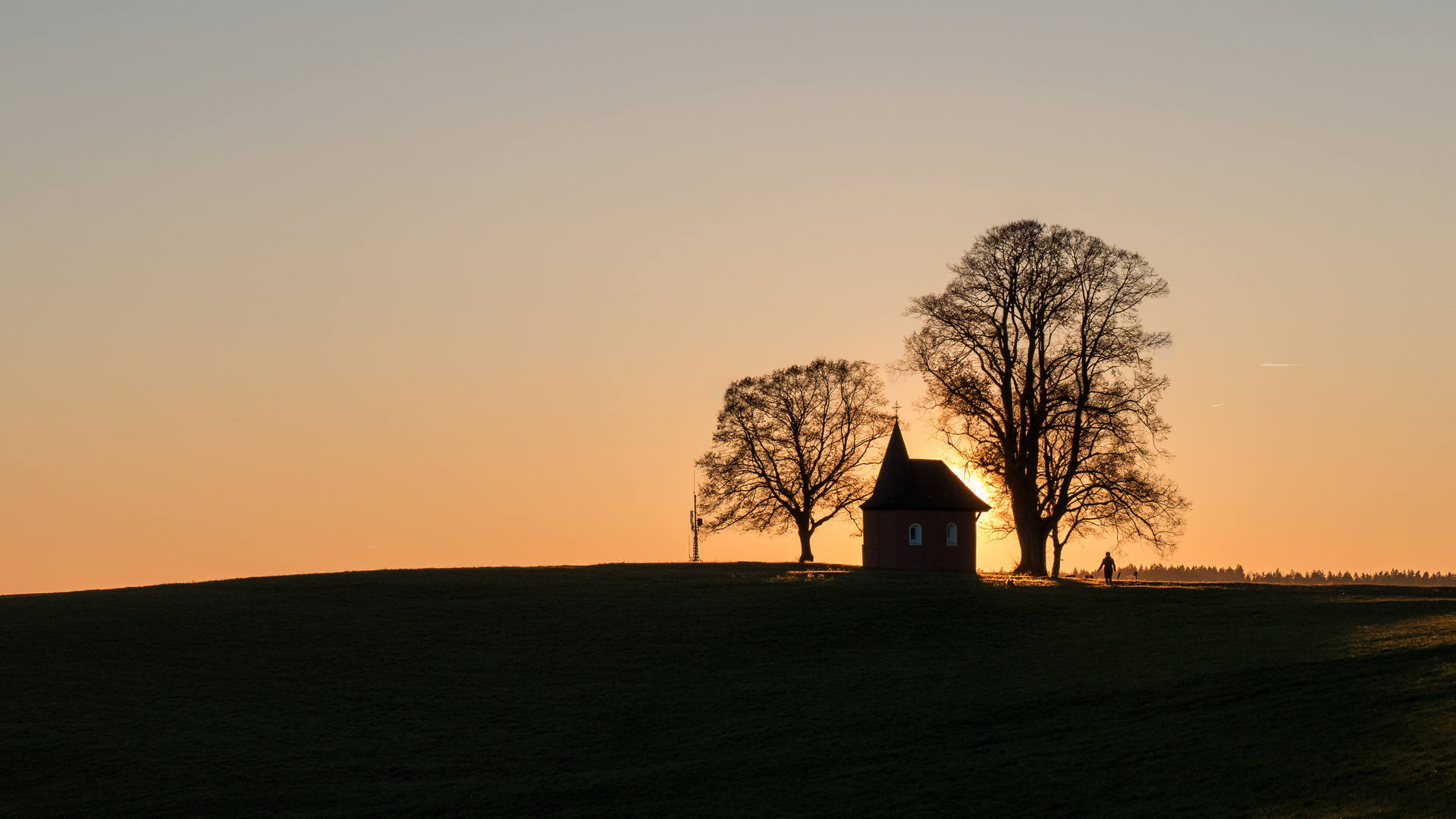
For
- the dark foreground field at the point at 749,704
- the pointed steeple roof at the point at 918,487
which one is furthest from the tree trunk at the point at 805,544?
the dark foreground field at the point at 749,704

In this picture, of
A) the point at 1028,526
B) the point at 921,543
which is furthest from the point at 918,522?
the point at 1028,526

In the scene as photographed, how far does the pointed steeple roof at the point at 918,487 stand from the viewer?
191ft

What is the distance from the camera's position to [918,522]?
57.9 metres

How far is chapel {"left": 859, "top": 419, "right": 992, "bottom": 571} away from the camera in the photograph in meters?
57.9

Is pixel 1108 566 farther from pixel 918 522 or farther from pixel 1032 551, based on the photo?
pixel 918 522

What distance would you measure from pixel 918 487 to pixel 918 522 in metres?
1.66

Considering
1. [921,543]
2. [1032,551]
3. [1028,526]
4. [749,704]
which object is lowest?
[749,704]

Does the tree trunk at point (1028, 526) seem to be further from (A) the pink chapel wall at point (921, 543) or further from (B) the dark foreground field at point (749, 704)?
(B) the dark foreground field at point (749, 704)

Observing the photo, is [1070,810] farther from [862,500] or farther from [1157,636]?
[862,500]

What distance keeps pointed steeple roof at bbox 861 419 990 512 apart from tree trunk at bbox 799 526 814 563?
952 centimetres

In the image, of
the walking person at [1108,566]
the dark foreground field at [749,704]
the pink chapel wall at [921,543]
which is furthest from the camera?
the pink chapel wall at [921,543]

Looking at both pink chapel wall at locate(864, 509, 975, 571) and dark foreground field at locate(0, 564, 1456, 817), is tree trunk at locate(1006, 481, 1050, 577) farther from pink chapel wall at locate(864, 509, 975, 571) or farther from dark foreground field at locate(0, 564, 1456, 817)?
dark foreground field at locate(0, 564, 1456, 817)

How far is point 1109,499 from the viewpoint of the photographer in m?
51.8

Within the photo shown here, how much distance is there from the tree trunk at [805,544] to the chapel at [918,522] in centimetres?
954
